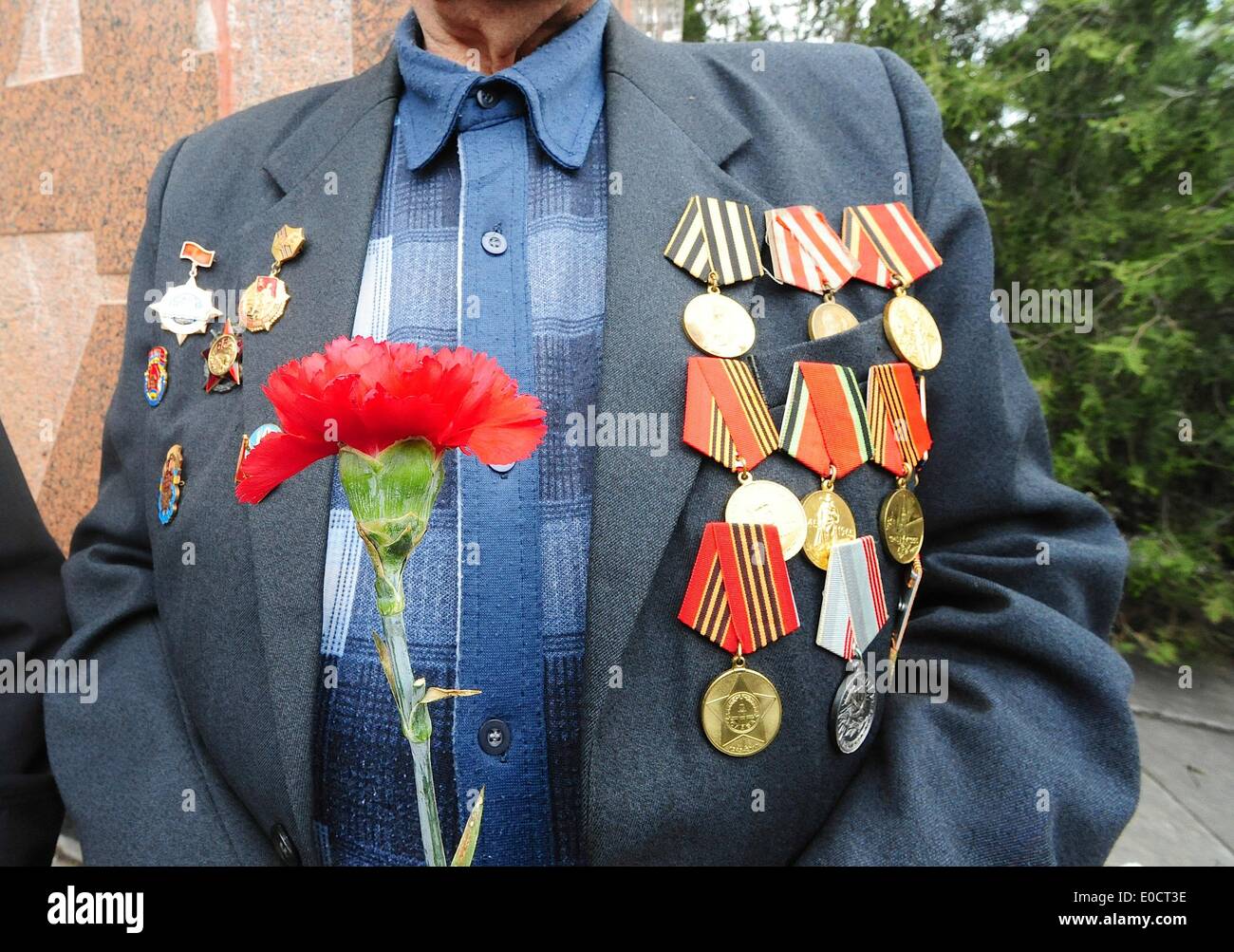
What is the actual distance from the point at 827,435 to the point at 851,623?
9.3 inches

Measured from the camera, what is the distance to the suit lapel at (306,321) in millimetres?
1019

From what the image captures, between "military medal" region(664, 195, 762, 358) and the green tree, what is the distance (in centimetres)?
239

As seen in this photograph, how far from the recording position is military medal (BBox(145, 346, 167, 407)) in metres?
1.29

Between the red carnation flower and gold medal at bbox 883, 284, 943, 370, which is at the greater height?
gold medal at bbox 883, 284, 943, 370

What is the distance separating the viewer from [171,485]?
1.21 metres

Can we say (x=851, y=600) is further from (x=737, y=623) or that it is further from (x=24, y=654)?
(x=24, y=654)

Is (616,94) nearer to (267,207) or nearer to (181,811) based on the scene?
(267,207)

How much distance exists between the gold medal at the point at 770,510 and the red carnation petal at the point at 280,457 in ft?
1.88

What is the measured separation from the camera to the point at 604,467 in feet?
3.17
